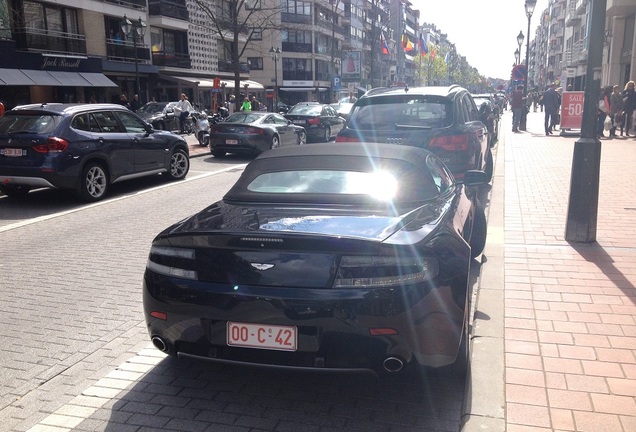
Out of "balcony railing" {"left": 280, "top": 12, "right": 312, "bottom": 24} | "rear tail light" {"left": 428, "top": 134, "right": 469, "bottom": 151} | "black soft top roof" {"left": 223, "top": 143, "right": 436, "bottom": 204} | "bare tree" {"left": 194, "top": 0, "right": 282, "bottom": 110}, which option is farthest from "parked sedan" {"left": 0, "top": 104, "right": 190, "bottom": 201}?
"balcony railing" {"left": 280, "top": 12, "right": 312, "bottom": 24}

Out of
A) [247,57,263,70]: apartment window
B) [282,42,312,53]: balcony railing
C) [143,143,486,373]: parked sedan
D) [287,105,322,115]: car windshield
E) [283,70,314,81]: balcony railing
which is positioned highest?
[282,42,312,53]: balcony railing

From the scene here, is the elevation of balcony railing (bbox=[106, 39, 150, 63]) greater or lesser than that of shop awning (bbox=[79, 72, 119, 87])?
greater

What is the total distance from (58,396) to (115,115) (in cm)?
858

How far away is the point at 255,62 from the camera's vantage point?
7156 cm

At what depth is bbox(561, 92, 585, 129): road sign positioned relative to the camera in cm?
2189

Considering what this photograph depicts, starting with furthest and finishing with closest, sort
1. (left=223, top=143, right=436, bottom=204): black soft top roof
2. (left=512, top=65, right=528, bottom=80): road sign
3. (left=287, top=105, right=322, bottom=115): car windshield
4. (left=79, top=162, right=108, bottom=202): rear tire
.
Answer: (left=512, top=65, right=528, bottom=80): road sign
(left=287, top=105, right=322, bottom=115): car windshield
(left=79, top=162, right=108, bottom=202): rear tire
(left=223, top=143, right=436, bottom=204): black soft top roof

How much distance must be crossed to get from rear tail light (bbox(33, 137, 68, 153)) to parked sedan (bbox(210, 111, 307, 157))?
25.3 ft

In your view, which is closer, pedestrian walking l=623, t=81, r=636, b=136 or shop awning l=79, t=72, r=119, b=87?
pedestrian walking l=623, t=81, r=636, b=136

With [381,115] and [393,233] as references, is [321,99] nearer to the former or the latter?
[381,115]

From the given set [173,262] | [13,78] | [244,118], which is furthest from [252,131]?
[13,78]

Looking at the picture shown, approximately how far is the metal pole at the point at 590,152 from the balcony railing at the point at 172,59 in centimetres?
3927

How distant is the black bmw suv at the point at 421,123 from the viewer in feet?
26.4

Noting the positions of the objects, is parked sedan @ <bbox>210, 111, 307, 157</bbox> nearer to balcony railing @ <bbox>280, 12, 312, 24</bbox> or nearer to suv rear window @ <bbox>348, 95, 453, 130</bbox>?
suv rear window @ <bbox>348, 95, 453, 130</bbox>

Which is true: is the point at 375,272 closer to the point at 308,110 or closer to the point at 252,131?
the point at 252,131
